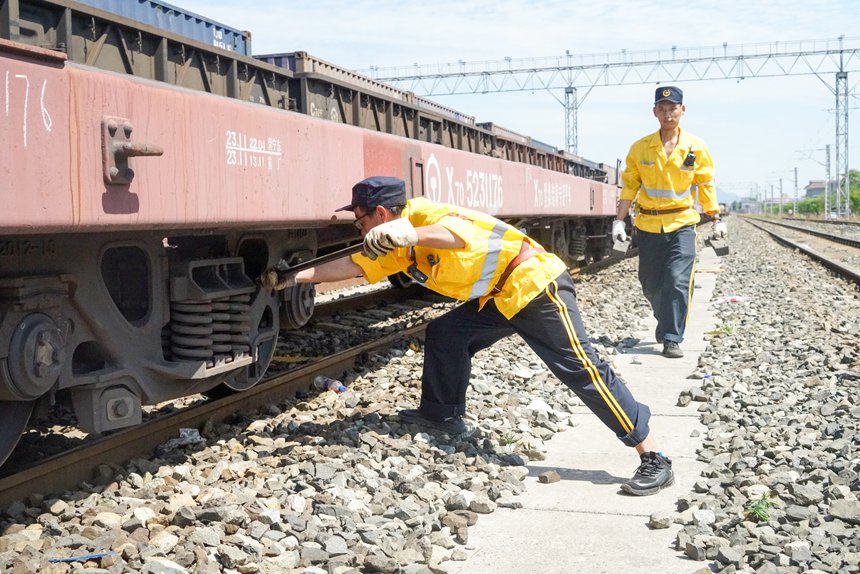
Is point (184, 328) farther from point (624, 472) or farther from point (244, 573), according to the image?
point (624, 472)

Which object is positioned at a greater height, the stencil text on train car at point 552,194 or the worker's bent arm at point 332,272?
the stencil text on train car at point 552,194

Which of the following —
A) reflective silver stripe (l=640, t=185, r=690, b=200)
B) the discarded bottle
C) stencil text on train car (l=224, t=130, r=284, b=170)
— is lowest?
the discarded bottle

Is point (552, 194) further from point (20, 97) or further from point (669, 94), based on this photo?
point (20, 97)

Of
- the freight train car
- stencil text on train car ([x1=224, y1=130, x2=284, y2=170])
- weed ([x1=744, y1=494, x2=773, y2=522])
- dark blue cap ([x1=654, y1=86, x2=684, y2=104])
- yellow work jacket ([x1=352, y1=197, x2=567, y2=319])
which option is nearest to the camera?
the freight train car

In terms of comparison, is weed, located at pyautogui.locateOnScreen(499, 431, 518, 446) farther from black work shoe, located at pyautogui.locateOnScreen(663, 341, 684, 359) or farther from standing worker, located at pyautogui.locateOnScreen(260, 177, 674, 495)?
black work shoe, located at pyautogui.locateOnScreen(663, 341, 684, 359)

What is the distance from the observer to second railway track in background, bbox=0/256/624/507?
4117mm

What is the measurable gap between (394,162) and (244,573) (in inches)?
134

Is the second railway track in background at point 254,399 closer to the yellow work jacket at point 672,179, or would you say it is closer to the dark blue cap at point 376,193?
the dark blue cap at point 376,193

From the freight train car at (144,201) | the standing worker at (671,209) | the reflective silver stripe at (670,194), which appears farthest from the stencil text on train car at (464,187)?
the reflective silver stripe at (670,194)

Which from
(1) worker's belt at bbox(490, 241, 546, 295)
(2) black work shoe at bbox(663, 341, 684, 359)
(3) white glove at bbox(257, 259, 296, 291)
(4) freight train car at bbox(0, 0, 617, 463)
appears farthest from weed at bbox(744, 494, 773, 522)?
(2) black work shoe at bbox(663, 341, 684, 359)

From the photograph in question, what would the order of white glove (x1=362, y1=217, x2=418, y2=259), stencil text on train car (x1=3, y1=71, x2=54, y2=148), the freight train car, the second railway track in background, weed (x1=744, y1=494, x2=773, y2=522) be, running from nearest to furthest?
1. stencil text on train car (x1=3, y1=71, x2=54, y2=148)
2. the freight train car
3. weed (x1=744, y1=494, x2=773, y2=522)
4. white glove (x1=362, y1=217, x2=418, y2=259)
5. the second railway track in background

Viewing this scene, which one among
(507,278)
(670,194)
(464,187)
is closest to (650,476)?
(507,278)

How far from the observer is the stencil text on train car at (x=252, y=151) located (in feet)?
13.8

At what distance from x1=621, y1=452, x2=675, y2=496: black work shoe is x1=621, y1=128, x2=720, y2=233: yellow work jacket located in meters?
3.88
